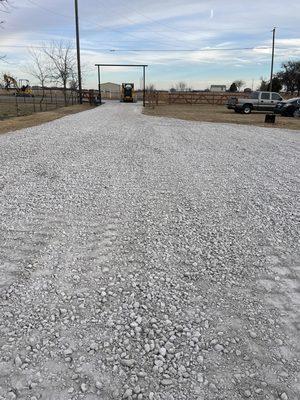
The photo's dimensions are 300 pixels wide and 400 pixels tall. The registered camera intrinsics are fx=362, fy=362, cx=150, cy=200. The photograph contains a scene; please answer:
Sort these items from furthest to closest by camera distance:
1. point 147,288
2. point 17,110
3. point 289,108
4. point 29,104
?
point 29,104, point 289,108, point 17,110, point 147,288

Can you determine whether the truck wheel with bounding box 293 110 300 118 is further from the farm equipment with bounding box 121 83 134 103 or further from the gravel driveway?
the farm equipment with bounding box 121 83 134 103

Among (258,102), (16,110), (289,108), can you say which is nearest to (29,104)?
(16,110)

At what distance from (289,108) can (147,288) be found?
24418 mm

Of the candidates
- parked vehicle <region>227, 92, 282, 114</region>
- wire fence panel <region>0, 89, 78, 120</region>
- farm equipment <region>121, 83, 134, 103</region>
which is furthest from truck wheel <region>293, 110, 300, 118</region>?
farm equipment <region>121, 83, 134, 103</region>

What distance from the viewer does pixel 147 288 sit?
10.5 ft

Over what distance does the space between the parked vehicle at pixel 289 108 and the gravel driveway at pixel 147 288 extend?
19.8 m

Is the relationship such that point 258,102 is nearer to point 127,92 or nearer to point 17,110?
point 17,110

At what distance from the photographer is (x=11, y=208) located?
16.5ft

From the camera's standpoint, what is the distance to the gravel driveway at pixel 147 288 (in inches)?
88.9

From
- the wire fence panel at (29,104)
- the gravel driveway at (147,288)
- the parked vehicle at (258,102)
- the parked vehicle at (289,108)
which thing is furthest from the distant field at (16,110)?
the parked vehicle at (289,108)

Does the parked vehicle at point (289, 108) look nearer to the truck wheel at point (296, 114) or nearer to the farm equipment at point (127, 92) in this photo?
the truck wheel at point (296, 114)

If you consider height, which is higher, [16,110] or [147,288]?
[16,110]

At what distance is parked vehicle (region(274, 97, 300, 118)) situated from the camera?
80.0 feet

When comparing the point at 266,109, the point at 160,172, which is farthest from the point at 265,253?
the point at 266,109
